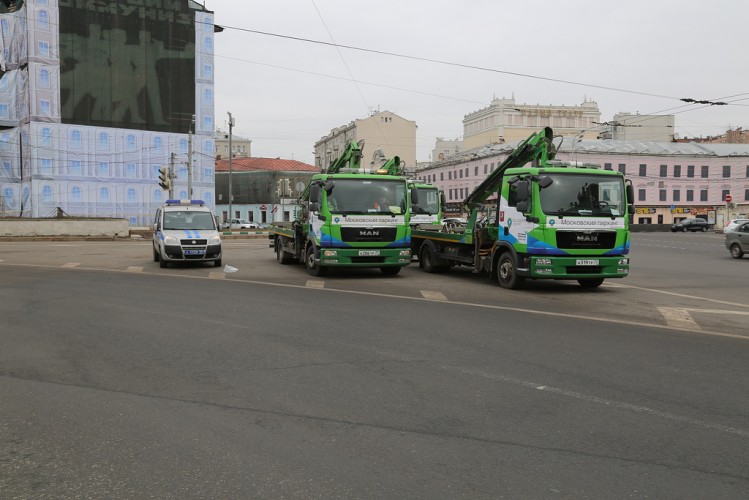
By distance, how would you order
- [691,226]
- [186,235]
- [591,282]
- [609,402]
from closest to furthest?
[609,402], [591,282], [186,235], [691,226]

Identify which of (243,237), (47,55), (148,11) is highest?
(148,11)

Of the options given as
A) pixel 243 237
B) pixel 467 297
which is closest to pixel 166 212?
pixel 467 297

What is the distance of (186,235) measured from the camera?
1981cm

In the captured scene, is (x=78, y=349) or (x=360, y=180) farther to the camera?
(x=360, y=180)

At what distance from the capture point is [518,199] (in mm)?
13969

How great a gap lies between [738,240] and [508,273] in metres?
16.8

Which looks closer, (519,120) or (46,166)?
(46,166)

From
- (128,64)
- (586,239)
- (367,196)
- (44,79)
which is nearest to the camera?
(586,239)

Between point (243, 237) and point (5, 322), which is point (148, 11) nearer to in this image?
point (243, 237)

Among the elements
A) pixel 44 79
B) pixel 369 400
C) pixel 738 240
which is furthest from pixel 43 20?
pixel 369 400

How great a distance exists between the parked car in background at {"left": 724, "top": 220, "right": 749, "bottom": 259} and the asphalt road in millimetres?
16923

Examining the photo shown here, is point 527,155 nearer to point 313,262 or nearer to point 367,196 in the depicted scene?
point 367,196

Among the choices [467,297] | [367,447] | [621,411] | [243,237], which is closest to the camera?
[367,447]

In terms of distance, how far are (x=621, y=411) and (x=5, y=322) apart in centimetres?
848
